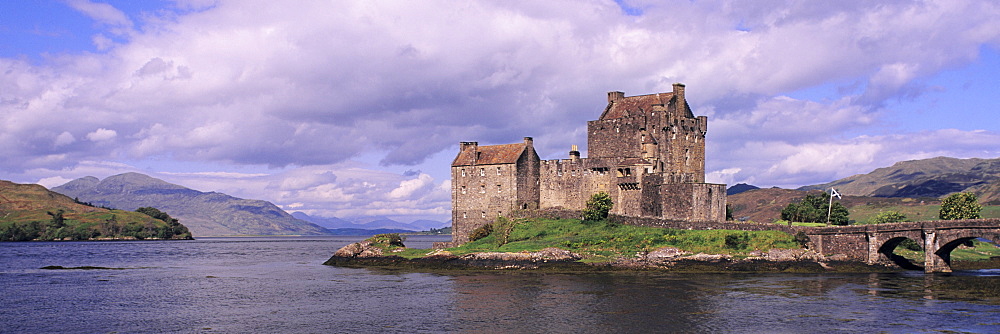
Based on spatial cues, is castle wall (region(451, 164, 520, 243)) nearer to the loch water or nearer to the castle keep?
the castle keep

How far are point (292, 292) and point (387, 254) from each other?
966 inches

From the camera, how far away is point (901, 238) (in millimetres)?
67875

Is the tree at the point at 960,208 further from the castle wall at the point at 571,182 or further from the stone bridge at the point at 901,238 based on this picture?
the castle wall at the point at 571,182

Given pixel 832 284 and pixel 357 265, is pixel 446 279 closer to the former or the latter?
pixel 357 265

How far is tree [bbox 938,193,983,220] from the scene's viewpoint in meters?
93.6

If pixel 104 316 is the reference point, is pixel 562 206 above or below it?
above

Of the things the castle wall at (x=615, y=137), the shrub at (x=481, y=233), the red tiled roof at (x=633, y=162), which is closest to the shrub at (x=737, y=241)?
the red tiled roof at (x=633, y=162)

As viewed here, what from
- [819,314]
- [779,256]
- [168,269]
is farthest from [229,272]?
[819,314]

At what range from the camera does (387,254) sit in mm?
85062

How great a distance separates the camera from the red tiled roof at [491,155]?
90.7 metres

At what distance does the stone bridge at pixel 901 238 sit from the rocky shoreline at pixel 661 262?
111 centimetres

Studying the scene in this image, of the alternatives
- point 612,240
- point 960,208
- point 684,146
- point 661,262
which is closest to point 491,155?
point 612,240

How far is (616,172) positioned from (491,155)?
1528 centimetres

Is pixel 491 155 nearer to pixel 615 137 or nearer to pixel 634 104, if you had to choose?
pixel 615 137
